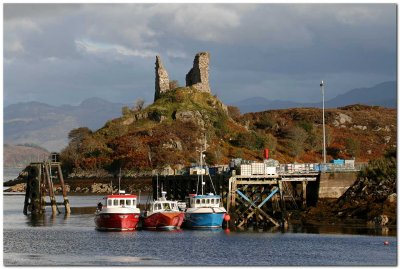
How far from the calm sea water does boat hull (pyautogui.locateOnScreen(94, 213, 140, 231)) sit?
1181 millimetres

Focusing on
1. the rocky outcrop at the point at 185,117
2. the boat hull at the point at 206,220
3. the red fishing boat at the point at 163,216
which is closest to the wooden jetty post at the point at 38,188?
the red fishing boat at the point at 163,216

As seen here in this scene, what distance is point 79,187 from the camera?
7136 inches

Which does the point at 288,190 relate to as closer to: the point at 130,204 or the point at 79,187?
Result: the point at 130,204

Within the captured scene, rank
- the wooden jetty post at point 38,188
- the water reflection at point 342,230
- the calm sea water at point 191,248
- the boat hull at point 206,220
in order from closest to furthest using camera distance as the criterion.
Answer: the calm sea water at point 191,248
the water reflection at point 342,230
the boat hull at point 206,220
the wooden jetty post at point 38,188

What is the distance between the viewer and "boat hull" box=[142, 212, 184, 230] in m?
87.3

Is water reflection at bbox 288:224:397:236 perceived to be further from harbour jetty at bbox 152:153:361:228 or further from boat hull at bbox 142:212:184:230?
boat hull at bbox 142:212:184:230

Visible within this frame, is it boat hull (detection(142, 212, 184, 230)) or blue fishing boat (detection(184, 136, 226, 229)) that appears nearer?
blue fishing boat (detection(184, 136, 226, 229))

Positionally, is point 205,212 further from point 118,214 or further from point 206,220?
point 118,214

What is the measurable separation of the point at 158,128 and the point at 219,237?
118974 mm

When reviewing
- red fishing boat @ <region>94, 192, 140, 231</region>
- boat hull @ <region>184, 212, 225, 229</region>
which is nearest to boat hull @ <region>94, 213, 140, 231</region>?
red fishing boat @ <region>94, 192, 140, 231</region>

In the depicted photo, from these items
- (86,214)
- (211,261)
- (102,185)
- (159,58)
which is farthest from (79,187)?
(211,261)

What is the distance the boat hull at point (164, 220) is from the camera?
286 feet

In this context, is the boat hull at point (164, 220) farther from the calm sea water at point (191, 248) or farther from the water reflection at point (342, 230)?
the water reflection at point (342, 230)

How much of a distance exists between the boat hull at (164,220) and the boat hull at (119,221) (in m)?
1.67
